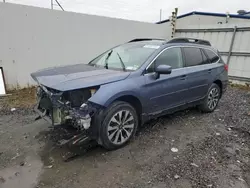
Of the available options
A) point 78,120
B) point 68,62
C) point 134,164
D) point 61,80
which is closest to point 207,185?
point 134,164

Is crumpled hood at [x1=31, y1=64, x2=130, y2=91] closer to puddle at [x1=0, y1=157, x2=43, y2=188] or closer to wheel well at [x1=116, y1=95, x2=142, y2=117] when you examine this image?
wheel well at [x1=116, y1=95, x2=142, y2=117]

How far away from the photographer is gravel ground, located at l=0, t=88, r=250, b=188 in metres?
2.51

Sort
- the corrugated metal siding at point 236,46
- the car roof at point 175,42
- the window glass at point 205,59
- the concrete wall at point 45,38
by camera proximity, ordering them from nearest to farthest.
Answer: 1. the car roof at point 175,42
2. the window glass at point 205,59
3. the concrete wall at point 45,38
4. the corrugated metal siding at point 236,46

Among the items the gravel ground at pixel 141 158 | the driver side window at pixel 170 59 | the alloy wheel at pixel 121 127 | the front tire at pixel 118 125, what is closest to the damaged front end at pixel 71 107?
the front tire at pixel 118 125

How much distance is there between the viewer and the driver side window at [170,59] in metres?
3.48

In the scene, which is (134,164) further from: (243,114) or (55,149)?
(243,114)

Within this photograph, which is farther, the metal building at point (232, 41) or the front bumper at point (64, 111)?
the metal building at point (232, 41)

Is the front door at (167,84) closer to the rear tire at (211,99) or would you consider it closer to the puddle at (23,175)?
the rear tire at (211,99)

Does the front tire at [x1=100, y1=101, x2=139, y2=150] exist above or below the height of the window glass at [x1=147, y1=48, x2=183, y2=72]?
below

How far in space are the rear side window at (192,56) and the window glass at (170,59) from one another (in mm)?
201

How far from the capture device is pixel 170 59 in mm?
3801

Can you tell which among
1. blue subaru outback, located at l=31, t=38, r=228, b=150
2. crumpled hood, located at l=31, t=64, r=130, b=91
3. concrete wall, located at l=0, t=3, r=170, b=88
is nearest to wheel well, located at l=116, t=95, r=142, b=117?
blue subaru outback, located at l=31, t=38, r=228, b=150

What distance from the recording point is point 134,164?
2.83 meters

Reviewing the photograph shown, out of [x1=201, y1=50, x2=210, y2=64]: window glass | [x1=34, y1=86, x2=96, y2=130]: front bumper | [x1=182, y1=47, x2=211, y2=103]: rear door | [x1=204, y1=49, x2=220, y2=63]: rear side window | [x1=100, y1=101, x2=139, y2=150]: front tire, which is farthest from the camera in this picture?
[x1=204, y1=49, x2=220, y2=63]: rear side window
